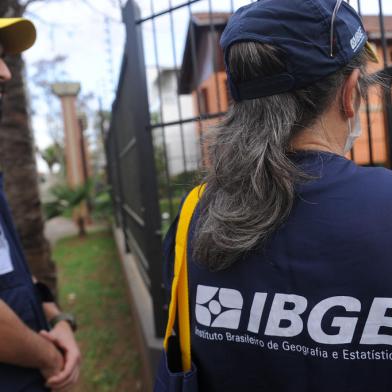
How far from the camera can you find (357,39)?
89 centimetres

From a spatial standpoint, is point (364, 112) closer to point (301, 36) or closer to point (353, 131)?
point (353, 131)

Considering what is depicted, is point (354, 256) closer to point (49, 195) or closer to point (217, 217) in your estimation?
point (217, 217)

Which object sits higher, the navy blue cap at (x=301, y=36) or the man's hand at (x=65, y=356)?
the navy blue cap at (x=301, y=36)

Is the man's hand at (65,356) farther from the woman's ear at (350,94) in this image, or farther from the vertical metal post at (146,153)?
the woman's ear at (350,94)

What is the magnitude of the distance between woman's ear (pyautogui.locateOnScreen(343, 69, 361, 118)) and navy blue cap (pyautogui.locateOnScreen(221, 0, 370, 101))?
0.05m

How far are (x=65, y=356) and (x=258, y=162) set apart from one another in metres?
1.22

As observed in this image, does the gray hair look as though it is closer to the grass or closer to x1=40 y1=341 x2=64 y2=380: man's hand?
x1=40 y1=341 x2=64 y2=380: man's hand

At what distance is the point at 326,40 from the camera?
852mm

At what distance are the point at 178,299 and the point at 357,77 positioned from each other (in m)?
0.68

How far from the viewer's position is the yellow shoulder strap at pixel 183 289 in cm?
104

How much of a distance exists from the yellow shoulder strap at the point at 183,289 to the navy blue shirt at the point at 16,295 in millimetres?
656

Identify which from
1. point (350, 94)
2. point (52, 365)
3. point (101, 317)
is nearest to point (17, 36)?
point (52, 365)

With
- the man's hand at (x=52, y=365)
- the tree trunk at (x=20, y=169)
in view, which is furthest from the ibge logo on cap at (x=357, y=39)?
the tree trunk at (x=20, y=169)

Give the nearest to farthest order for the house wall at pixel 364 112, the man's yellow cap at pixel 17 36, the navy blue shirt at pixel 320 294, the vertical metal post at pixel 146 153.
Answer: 1. the navy blue shirt at pixel 320 294
2. the house wall at pixel 364 112
3. the man's yellow cap at pixel 17 36
4. the vertical metal post at pixel 146 153
